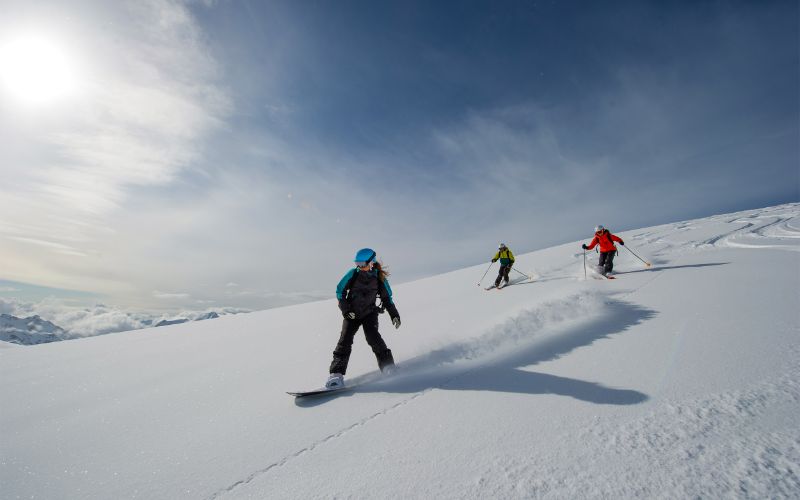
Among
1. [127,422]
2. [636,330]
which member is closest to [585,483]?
[636,330]

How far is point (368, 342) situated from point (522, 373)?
2.17 metres

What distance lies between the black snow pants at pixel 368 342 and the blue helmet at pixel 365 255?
2.82 feet

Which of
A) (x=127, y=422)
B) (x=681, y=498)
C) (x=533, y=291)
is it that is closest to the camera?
(x=681, y=498)

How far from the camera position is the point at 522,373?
3965mm

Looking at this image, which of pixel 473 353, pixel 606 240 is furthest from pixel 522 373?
pixel 606 240

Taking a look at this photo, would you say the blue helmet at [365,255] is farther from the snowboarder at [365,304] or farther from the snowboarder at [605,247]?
the snowboarder at [605,247]

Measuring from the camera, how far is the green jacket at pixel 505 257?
14.0m

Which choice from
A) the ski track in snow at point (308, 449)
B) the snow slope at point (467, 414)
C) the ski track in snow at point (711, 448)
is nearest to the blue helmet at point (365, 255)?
the snow slope at point (467, 414)

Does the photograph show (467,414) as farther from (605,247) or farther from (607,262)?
(605,247)

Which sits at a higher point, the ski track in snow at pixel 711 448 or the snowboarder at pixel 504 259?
the snowboarder at pixel 504 259

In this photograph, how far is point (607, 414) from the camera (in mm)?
2664

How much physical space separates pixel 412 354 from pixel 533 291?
6.56m

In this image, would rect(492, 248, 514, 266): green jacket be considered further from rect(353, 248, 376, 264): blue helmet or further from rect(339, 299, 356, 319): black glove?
rect(339, 299, 356, 319): black glove

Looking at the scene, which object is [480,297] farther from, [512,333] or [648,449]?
[648,449]
